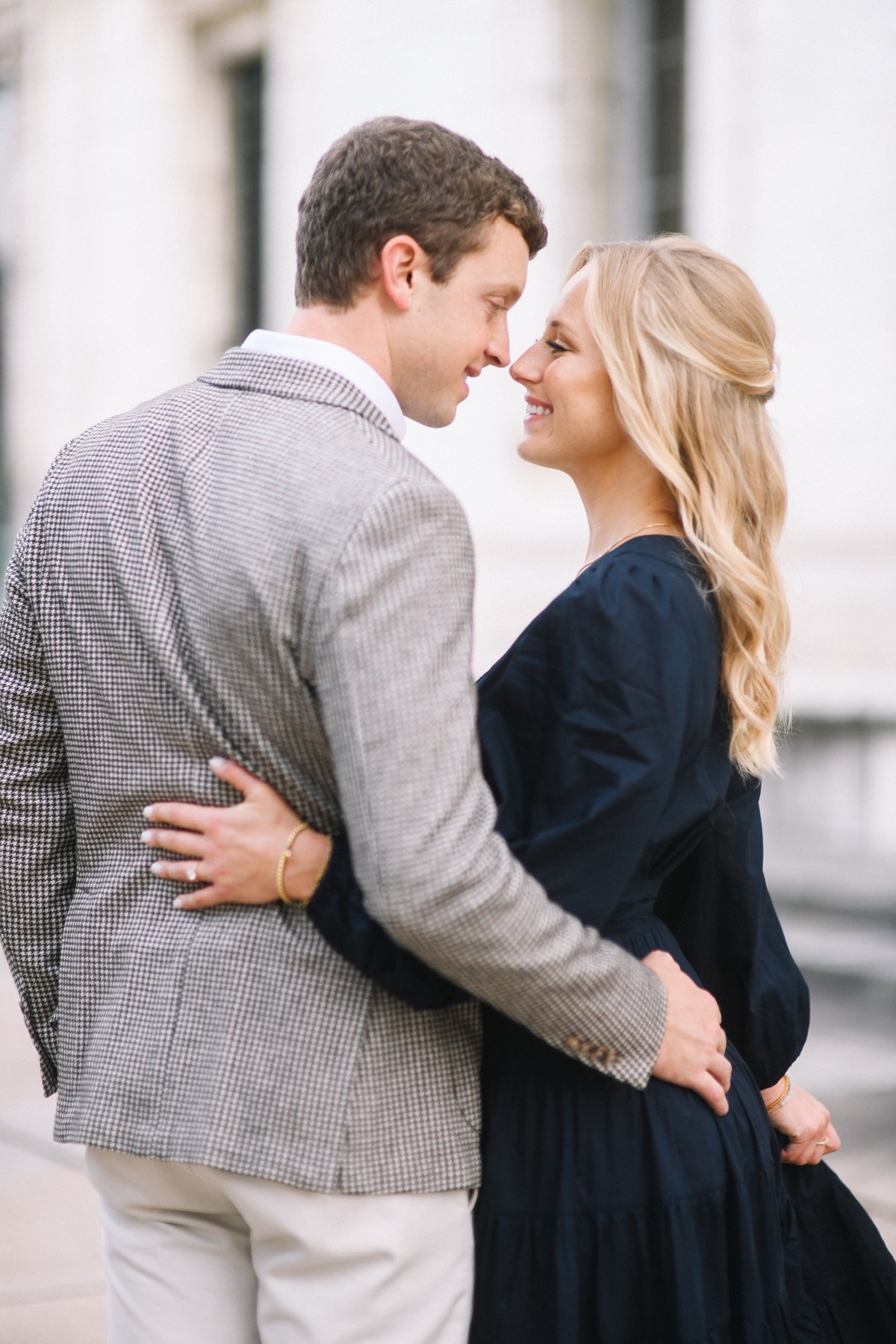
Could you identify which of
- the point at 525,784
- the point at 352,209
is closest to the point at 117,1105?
the point at 525,784

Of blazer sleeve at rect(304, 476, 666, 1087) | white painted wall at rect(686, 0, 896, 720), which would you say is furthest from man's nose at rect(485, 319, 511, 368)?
white painted wall at rect(686, 0, 896, 720)

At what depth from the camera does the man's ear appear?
186 centimetres

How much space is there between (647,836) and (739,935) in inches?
17.5

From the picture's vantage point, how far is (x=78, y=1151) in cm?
441

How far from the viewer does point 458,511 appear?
159cm

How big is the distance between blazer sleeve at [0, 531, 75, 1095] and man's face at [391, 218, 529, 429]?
20.9 inches

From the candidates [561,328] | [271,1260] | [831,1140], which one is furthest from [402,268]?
[831,1140]

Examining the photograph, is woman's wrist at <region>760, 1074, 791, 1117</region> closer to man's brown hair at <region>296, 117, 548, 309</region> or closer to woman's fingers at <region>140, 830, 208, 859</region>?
woman's fingers at <region>140, 830, 208, 859</region>

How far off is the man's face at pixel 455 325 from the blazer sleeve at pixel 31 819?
530 millimetres

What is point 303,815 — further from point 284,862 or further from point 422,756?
point 422,756

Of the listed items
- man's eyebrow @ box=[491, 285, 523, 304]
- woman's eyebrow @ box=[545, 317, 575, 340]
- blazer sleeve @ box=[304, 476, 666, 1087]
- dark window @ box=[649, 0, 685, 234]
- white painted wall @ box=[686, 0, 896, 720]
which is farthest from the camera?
dark window @ box=[649, 0, 685, 234]

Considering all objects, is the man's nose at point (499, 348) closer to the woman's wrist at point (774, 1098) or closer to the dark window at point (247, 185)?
the woman's wrist at point (774, 1098)

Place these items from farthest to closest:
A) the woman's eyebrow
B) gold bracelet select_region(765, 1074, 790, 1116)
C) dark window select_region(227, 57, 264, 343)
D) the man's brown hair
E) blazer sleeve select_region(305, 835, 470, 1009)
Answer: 1. dark window select_region(227, 57, 264, 343)
2. gold bracelet select_region(765, 1074, 790, 1116)
3. the woman's eyebrow
4. the man's brown hair
5. blazer sleeve select_region(305, 835, 470, 1009)

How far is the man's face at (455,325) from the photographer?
1917 millimetres
